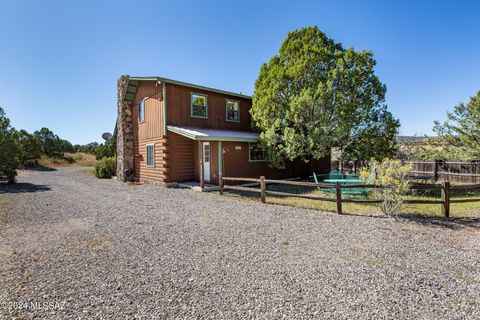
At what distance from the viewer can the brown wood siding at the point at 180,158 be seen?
13258mm

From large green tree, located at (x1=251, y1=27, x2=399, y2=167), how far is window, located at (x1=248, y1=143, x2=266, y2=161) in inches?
38.7

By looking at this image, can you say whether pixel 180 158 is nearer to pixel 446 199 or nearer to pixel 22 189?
pixel 22 189

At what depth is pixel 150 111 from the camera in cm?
1447

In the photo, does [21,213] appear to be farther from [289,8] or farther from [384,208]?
[289,8]

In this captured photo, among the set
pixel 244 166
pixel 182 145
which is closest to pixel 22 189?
pixel 182 145

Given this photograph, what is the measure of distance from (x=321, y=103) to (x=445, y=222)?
21.2 feet

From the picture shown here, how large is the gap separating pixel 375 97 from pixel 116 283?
12.6 metres

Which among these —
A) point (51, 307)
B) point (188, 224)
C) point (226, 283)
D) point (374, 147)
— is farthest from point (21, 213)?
point (374, 147)

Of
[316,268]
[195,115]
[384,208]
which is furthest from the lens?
[195,115]

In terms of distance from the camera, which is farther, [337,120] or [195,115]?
[195,115]

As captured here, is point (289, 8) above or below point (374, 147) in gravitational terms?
above

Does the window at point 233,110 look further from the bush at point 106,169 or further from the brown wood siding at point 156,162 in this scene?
the bush at point 106,169

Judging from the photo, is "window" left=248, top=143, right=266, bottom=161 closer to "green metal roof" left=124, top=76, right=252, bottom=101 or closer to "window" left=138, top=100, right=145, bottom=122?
"green metal roof" left=124, top=76, right=252, bottom=101

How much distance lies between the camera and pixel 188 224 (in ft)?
20.7
